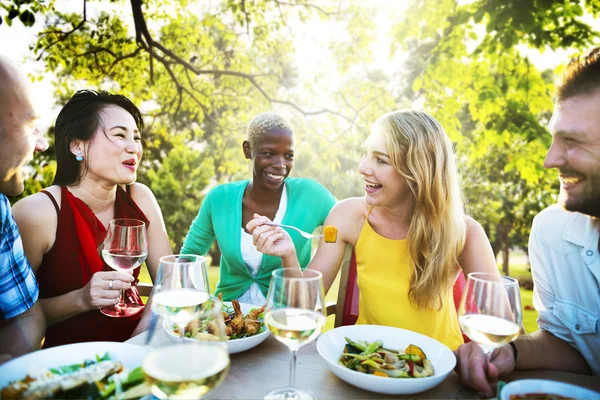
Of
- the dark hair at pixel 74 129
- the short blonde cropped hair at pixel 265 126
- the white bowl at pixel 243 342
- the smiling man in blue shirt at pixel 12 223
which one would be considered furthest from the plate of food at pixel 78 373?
the short blonde cropped hair at pixel 265 126

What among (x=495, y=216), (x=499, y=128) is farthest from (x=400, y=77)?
(x=495, y=216)

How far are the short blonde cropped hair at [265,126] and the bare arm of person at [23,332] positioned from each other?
5.99 ft

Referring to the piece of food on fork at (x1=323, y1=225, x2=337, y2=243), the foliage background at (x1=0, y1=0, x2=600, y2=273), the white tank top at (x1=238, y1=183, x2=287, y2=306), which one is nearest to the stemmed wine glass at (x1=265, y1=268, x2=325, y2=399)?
the piece of food on fork at (x1=323, y1=225, x2=337, y2=243)

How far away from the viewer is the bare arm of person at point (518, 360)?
1.36m

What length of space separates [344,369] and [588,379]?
91cm

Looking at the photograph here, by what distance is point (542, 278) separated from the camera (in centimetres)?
194

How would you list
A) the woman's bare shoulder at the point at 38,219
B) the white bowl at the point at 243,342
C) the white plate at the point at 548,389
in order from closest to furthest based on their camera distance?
the white plate at the point at 548,389 → the white bowl at the point at 243,342 → the woman's bare shoulder at the point at 38,219

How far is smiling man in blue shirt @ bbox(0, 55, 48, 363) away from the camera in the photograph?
1.56 metres

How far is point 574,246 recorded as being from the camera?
1.87 m

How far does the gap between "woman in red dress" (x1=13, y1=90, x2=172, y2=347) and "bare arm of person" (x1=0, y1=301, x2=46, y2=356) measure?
19 centimetres

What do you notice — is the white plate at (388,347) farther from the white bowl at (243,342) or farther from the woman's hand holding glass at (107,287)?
the woman's hand holding glass at (107,287)

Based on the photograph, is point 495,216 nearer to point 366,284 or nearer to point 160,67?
point 160,67

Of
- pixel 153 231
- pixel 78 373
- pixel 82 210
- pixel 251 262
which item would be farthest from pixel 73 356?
pixel 251 262

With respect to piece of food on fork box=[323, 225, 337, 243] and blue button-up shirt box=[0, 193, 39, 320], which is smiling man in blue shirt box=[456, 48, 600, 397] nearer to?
piece of food on fork box=[323, 225, 337, 243]
